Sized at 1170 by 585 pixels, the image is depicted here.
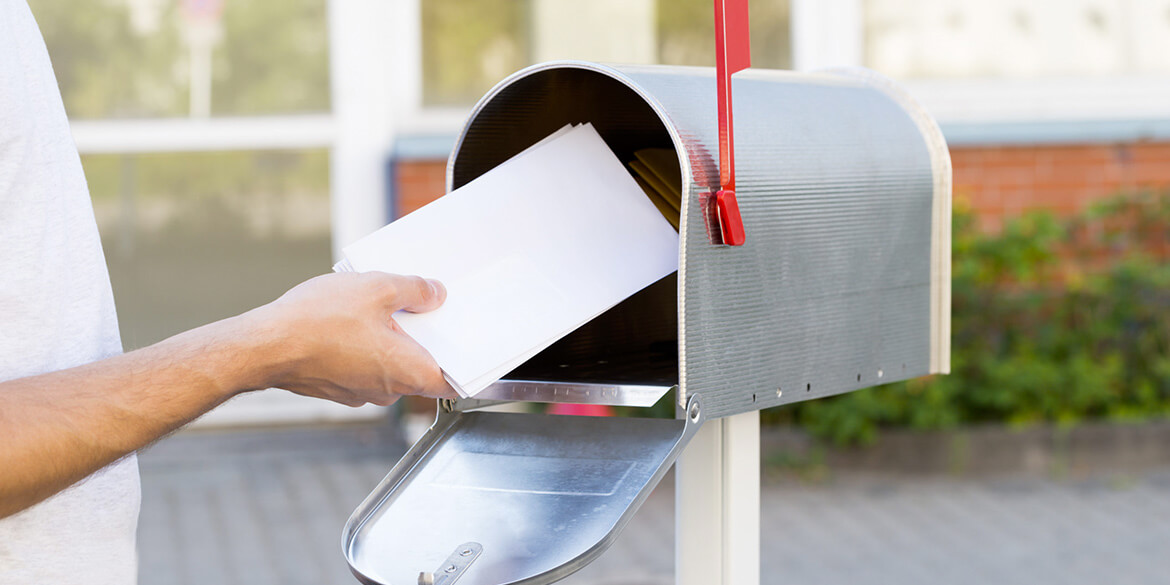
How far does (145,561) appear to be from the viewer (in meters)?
4.30

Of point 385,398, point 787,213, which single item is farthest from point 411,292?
point 787,213

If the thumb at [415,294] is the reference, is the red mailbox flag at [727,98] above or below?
above

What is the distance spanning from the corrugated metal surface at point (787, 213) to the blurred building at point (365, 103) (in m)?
4.06

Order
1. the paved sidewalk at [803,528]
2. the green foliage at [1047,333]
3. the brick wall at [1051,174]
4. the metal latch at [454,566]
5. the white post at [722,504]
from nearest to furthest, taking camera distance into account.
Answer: the metal latch at [454,566]
the white post at [722,504]
the paved sidewalk at [803,528]
the green foliage at [1047,333]
the brick wall at [1051,174]

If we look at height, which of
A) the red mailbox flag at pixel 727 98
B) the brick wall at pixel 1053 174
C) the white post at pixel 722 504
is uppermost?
the red mailbox flag at pixel 727 98

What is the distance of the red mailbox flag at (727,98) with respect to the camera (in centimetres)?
136

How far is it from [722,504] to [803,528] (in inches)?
122

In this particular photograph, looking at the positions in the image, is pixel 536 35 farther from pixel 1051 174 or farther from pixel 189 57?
pixel 1051 174

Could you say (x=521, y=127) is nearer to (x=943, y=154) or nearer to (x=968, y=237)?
(x=943, y=154)

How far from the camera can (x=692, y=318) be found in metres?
1.34

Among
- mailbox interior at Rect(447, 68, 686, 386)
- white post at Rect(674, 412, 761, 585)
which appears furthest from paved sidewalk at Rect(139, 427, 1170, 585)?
white post at Rect(674, 412, 761, 585)

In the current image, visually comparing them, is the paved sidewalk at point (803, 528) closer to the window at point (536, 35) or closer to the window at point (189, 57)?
the window at point (189, 57)

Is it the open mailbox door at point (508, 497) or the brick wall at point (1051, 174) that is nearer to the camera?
the open mailbox door at point (508, 497)

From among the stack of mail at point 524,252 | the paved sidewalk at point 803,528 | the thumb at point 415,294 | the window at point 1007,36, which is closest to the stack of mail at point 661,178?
the stack of mail at point 524,252
